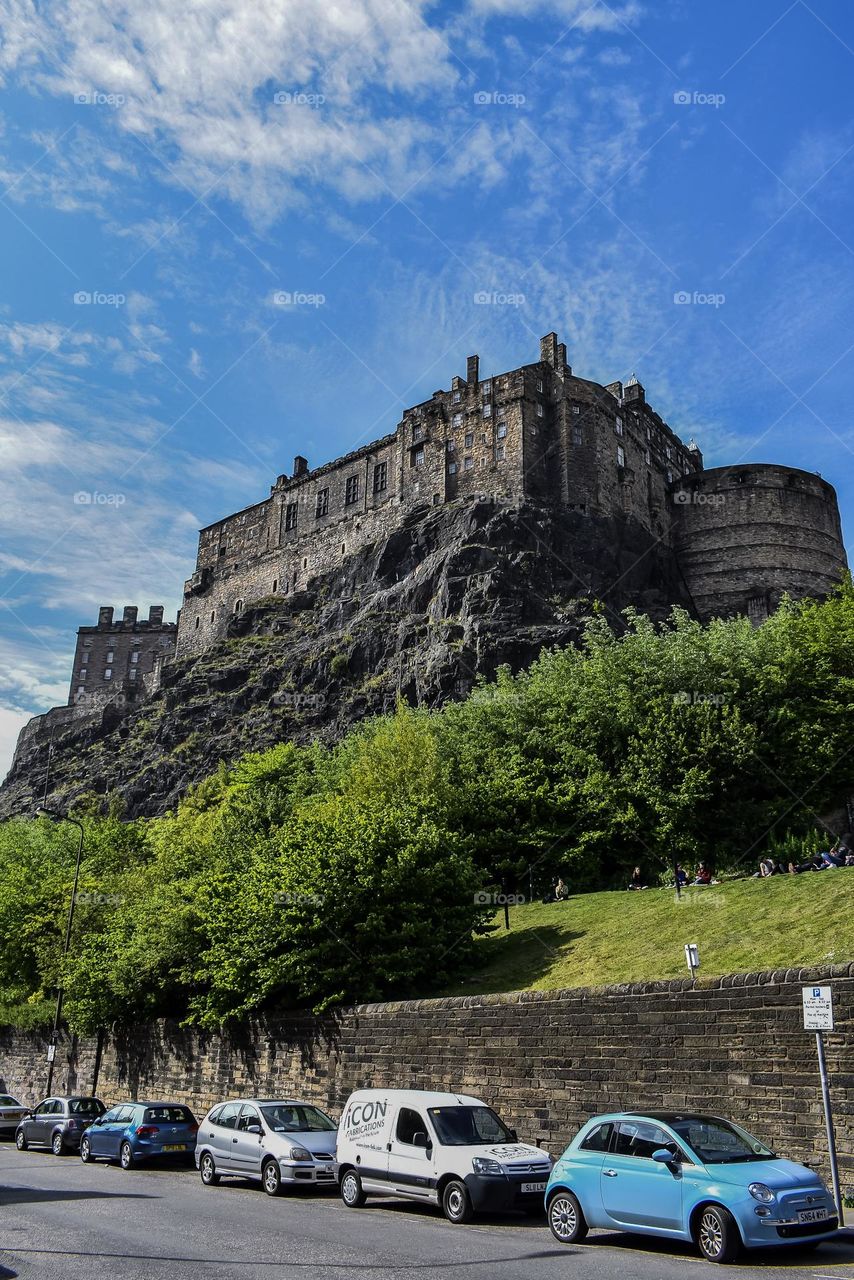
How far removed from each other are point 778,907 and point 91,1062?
2386 cm

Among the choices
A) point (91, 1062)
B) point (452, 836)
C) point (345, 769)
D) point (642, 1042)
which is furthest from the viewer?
point (345, 769)

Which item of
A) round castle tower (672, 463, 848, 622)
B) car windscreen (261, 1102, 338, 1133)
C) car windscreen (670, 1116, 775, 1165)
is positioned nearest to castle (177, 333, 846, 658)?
round castle tower (672, 463, 848, 622)

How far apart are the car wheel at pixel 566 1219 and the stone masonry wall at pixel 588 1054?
332 centimetres

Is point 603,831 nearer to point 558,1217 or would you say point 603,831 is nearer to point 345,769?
point 345,769

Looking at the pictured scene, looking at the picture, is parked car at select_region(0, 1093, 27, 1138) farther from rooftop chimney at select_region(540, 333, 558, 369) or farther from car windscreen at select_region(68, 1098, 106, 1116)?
rooftop chimney at select_region(540, 333, 558, 369)

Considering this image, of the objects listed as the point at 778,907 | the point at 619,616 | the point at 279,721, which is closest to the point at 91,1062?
the point at 778,907

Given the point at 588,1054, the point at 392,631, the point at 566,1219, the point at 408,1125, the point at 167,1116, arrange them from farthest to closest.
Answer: the point at 392,631, the point at 167,1116, the point at 588,1054, the point at 408,1125, the point at 566,1219

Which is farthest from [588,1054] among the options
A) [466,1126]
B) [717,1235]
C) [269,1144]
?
[717,1235]

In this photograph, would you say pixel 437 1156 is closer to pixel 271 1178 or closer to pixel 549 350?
pixel 271 1178

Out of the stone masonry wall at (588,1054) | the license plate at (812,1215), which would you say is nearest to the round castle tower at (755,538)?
the stone masonry wall at (588,1054)

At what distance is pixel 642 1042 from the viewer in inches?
628

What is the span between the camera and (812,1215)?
33.9ft

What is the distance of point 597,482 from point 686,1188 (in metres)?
65.1

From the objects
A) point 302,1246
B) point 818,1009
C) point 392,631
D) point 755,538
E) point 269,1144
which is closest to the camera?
point 302,1246
